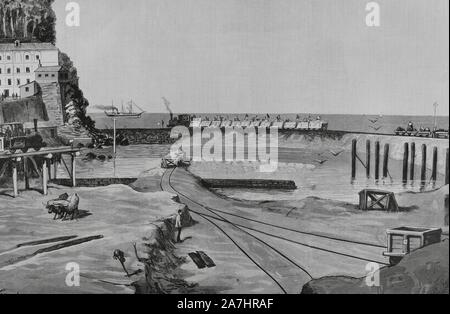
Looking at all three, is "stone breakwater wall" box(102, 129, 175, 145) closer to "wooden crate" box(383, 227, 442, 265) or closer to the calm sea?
the calm sea

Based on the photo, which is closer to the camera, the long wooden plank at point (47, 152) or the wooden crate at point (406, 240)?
the wooden crate at point (406, 240)

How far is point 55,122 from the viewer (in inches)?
182

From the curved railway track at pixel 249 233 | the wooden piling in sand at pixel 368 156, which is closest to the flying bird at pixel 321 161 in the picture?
the wooden piling in sand at pixel 368 156

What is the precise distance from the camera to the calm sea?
166 inches

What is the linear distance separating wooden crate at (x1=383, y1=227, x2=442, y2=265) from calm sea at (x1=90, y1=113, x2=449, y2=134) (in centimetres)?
80

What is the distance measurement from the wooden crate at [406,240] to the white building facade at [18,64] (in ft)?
10.1

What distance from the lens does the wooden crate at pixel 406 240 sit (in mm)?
4070

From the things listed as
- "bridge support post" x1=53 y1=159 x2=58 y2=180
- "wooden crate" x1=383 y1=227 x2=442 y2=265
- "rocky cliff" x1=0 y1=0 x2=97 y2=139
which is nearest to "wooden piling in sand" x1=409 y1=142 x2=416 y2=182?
"wooden crate" x1=383 y1=227 x2=442 y2=265

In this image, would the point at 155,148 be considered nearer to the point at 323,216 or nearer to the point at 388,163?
the point at 323,216

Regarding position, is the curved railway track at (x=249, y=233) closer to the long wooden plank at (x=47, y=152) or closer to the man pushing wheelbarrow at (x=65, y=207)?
the man pushing wheelbarrow at (x=65, y=207)

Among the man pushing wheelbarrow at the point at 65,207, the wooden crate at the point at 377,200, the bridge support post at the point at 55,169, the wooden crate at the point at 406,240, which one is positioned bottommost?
the wooden crate at the point at 406,240

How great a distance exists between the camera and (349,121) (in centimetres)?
434

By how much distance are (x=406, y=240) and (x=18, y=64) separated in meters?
3.40

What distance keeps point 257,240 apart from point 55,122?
1.99m
